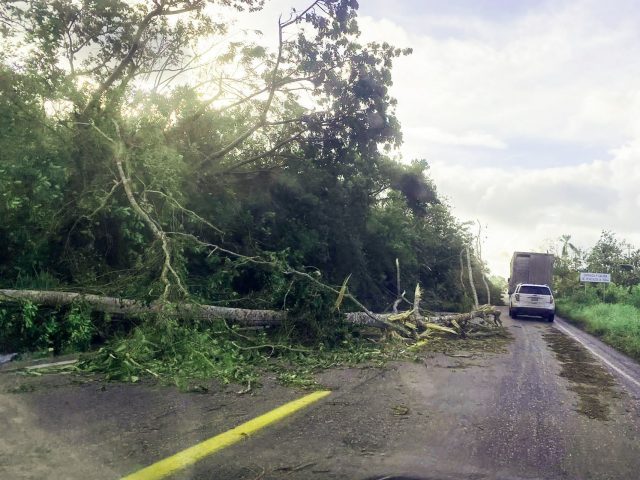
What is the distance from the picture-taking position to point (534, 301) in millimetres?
22391

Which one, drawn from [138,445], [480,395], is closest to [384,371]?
[480,395]

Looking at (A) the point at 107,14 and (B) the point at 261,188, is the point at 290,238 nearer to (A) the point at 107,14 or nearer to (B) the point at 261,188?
(B) the point at 261,188

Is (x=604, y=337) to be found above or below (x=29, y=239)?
below

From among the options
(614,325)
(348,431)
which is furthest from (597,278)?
(348,431)

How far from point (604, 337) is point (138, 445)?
1614cm

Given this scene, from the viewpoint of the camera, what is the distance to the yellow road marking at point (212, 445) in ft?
11.2

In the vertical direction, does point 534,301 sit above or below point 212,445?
above

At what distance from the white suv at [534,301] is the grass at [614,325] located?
1.40 meters

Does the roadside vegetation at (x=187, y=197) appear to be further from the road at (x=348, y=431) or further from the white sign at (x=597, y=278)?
the white sign at (x=597, y=278)

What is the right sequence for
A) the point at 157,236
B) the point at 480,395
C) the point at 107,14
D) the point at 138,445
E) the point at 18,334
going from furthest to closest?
the point at 107,14, the point at 157,236, the point at 18,334, the point at 480,395, the point at 138,445

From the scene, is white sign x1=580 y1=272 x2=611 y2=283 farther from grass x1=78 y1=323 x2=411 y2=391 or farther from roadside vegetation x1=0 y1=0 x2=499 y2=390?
grass x1=78 y1=323 x2=411 y2=391

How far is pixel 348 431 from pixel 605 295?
33.3m

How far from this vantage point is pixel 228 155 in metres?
16.6

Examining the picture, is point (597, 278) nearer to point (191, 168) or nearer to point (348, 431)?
point (191, 168)
